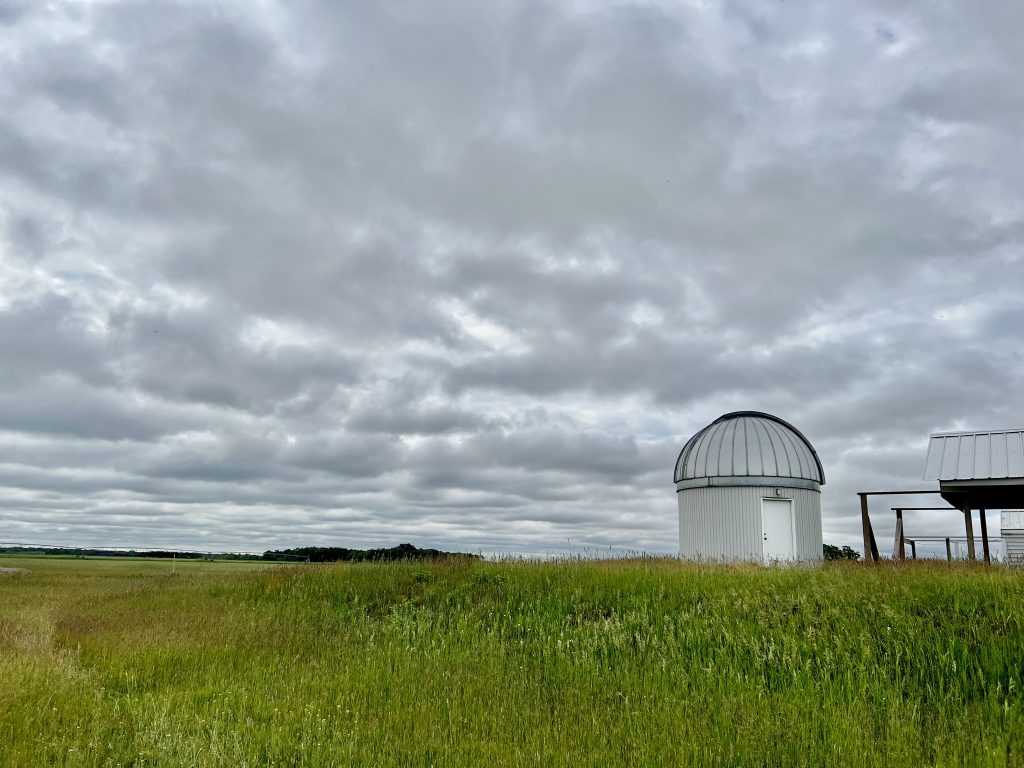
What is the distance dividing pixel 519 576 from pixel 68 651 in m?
8.67

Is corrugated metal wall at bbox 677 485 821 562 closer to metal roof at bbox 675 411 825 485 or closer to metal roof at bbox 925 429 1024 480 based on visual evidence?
metal roof at bbox 675 411 825 485

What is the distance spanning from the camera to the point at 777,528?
2444 centimetres

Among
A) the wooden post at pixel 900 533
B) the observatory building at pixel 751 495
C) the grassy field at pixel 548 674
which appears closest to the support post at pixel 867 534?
the wooden post at pixel 900 533

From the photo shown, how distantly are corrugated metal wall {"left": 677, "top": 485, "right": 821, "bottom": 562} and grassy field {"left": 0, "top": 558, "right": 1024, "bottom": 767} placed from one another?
852cm

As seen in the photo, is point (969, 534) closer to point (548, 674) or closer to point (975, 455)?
point (975, 455)

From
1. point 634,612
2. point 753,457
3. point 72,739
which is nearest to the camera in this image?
point 72,739

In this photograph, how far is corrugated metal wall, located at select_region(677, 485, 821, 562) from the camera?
79.1 feet

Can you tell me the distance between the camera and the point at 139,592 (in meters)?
18.3

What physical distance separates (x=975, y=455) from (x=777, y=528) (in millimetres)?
7369

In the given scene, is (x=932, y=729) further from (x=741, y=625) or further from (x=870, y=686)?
(x=741, y=625)

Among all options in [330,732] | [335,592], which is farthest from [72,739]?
[335,592]

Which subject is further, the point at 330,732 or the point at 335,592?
the point at 335,592

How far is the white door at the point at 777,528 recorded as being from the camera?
24.1 m

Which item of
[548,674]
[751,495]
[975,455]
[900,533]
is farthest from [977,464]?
[548,674]
